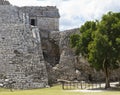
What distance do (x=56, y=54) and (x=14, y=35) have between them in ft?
24.4

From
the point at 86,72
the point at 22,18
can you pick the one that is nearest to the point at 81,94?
the point at 86,72

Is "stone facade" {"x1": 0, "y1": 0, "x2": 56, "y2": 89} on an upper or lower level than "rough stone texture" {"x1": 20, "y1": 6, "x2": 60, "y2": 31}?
lower

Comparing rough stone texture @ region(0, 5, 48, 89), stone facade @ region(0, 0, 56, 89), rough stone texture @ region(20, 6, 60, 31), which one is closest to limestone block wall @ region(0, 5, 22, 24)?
stone facade @ region(0, 0, 56, 89)

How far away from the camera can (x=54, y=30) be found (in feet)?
157

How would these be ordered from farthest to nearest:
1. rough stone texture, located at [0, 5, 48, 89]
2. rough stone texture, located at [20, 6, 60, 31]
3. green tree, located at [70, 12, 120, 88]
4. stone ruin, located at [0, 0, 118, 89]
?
rough stone texture, located at [20, 6, 60, 31] < stone ruin, located at [0, 0, 118, 89] < rough stone texture, located at [0, 5, 48, 89] < green tree, located at [70, 12, 120, 88]

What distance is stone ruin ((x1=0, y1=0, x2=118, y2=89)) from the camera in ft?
112

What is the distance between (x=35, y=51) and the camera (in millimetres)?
36594

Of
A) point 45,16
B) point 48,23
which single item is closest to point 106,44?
point 48,23

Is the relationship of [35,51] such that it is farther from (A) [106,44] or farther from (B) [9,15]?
(A) [106,44]

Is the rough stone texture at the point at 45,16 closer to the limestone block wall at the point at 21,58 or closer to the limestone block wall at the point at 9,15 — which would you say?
the limestone block wall at the point at 9,15

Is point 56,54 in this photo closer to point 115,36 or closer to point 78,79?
point 78,79

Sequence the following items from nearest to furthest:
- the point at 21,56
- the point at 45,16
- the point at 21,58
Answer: the point at 21,58
the point at 21,56
the point at 45,16

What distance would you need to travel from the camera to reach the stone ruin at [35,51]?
34.1 metres

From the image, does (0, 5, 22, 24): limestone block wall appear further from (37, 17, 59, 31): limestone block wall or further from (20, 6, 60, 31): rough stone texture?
(37, 17, 59, 31): limestone block wall
